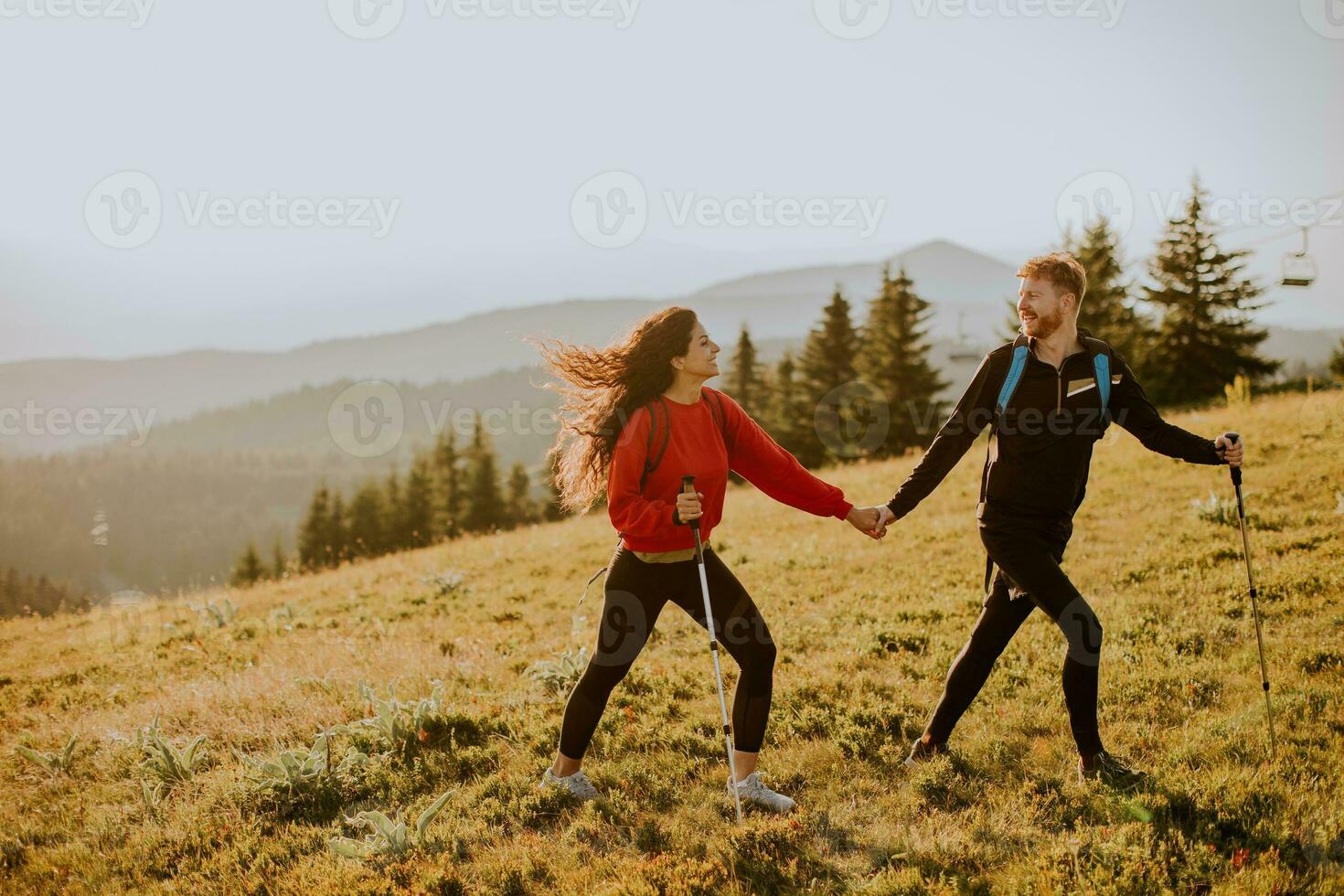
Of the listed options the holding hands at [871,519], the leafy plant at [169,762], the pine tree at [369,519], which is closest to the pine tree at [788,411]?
the pine tree at [369,519]

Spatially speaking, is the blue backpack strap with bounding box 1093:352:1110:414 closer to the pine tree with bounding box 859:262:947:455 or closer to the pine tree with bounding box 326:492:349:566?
the pine tree with bounding box 859:262:947:455

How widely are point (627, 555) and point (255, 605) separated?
1031 cm

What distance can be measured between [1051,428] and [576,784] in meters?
4.07

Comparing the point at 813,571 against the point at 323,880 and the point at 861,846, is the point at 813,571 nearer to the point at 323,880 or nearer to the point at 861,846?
the point at 861,846

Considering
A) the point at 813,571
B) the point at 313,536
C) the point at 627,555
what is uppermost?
the point at 627,555

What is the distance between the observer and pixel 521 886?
4.68m

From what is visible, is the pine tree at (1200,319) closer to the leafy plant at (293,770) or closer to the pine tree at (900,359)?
the pine tree at (900,359)

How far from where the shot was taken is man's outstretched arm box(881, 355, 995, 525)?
5246 millimetres

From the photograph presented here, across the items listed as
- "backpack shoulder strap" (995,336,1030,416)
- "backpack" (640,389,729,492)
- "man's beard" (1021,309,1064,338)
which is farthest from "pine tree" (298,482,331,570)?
"man's beard" (1021,309,1064,338)

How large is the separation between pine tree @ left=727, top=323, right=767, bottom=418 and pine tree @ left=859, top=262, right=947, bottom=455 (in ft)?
28.7

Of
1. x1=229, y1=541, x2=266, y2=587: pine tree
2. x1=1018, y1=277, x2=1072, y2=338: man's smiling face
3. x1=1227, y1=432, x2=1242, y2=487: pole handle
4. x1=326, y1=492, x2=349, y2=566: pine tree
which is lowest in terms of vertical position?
x1=229, y1=541, x2=266, y2=587: pine tree

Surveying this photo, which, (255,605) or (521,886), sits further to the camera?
(255,605)

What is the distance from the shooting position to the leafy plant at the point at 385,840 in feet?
16.5

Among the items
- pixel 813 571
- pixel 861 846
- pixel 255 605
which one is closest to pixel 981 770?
pixel 861 846
